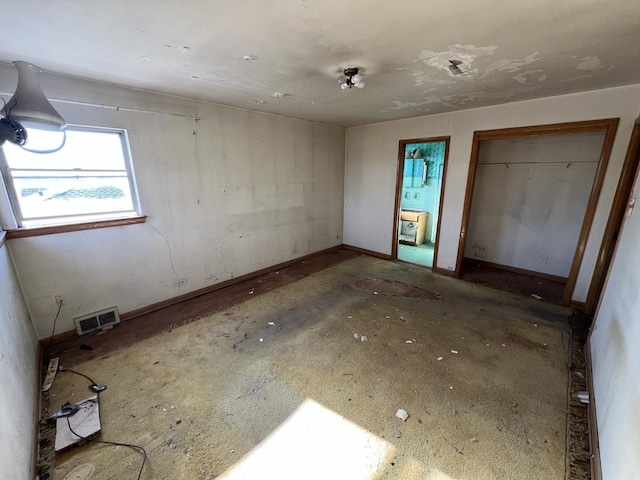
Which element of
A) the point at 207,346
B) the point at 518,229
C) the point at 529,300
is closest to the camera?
the point at 207,346

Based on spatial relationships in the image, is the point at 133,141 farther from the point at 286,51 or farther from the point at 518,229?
the point at 518,229

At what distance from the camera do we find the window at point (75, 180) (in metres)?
2.24

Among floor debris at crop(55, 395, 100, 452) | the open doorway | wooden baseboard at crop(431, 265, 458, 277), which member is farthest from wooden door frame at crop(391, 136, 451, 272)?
floor debris at crop(55, 395, 100, 452)

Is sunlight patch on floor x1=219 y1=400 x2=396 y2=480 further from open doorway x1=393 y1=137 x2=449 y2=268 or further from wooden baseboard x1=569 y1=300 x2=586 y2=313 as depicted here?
open doorway x1=393 y1=137 x2=449 y2=268

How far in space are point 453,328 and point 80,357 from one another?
Answer: 139 inches

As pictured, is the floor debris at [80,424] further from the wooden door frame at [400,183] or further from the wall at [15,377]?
the wooden door frame at [400,183]

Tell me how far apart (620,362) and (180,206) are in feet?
12.9

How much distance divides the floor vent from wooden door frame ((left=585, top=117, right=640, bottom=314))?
4.97 meters

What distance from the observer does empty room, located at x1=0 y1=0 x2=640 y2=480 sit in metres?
1.47

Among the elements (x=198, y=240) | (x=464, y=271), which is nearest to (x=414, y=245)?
(x=464, y=271)

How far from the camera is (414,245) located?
5.72 metres

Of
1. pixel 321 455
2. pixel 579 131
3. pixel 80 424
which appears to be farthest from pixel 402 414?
pixel 579 131

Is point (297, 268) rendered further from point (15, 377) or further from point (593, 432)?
point (593, 432)

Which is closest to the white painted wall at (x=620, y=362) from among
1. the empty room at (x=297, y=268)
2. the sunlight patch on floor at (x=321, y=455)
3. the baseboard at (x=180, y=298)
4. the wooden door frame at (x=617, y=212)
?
the empty room at (x=297, y=268)
